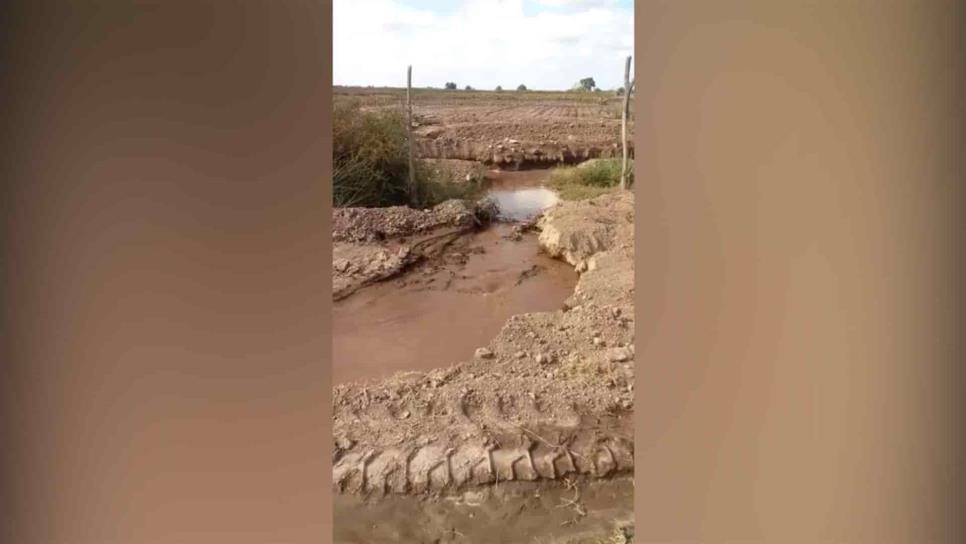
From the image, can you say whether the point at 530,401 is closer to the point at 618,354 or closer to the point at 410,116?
the point at 618,354

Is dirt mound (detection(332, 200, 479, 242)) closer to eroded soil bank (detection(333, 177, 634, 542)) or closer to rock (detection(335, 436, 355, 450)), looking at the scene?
eroded soil bank (detection(333, 177, 634, 542))

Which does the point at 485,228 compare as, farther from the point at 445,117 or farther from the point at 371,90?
the point at 371,90

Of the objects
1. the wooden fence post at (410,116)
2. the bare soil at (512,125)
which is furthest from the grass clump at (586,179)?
the wooden fence post at (410,116)

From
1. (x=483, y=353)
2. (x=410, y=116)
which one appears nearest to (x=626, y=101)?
(x=410, y=116)

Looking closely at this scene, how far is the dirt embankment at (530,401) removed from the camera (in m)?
2.99

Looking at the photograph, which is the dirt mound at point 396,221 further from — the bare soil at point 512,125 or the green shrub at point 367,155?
the bare soil at point 512,125

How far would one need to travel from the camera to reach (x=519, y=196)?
10.6ft

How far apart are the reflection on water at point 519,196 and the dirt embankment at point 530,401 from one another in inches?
2.4

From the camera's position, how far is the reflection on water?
321 centimetres
